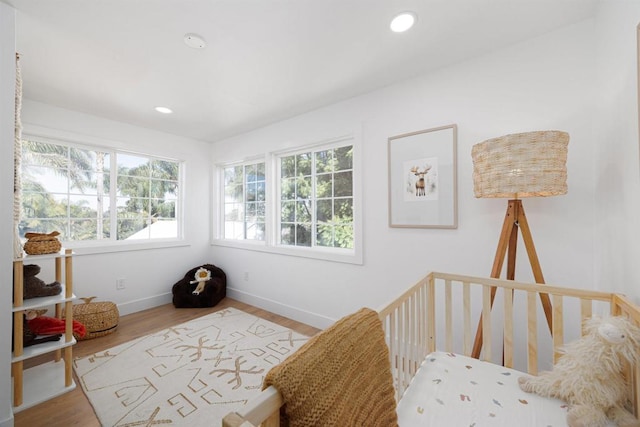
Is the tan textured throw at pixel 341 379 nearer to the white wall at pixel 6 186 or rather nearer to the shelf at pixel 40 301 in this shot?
the white wall at pixel 6 186

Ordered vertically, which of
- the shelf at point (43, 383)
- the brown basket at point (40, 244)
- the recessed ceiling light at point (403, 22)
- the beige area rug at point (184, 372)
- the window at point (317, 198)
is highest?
the recessed ceiling light at point (403, 22)

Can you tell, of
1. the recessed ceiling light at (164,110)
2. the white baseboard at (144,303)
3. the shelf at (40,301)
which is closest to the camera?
the shelf at (40,301)

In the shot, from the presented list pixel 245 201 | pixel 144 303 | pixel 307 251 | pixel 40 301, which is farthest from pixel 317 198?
pixel 144 303

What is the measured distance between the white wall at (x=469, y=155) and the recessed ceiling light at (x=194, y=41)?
4.18ft

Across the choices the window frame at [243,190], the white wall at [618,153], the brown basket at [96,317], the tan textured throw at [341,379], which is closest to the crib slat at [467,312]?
the white wall at [618,153]

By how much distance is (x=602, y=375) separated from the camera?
920mm

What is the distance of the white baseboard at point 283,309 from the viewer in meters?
2.71

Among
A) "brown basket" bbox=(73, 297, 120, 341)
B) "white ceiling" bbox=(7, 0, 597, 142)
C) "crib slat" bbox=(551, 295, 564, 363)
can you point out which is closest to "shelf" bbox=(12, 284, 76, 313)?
"brown basket" bbox=(73, 297, 120, 341)

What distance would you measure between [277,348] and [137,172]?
2.80 m

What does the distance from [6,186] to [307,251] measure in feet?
7.16

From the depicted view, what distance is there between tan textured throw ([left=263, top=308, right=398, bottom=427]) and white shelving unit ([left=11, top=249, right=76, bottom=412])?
2000mm

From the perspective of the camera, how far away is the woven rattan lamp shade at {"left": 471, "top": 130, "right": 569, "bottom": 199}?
4.08 feet

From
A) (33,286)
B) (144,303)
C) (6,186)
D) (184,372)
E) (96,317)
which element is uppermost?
(6,186)

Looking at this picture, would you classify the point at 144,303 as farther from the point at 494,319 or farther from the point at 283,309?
the point at 494,319
